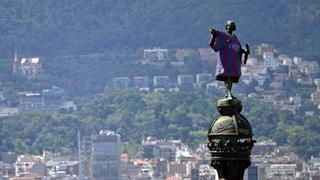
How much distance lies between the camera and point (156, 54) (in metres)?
188

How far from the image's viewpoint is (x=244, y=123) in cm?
1052

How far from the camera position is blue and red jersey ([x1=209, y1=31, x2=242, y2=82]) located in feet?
35.1

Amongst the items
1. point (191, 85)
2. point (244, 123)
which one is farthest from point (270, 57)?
point (244, 123)

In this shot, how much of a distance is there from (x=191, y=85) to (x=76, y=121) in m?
24.5

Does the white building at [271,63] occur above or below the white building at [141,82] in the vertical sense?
above

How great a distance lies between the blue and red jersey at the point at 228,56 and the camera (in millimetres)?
10703

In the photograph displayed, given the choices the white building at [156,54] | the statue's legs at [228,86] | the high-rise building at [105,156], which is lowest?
the statue's legs at [228,86]

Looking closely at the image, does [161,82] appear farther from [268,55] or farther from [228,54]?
[228,54]

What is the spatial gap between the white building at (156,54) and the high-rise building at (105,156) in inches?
1838

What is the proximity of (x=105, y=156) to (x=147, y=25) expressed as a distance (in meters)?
65.3

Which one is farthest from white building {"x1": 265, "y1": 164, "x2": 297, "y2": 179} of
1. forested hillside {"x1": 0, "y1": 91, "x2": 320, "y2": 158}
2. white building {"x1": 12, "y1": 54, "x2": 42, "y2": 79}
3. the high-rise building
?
white building {"x1": 12, "y1": 54, "x2": 42, "y2": 79}

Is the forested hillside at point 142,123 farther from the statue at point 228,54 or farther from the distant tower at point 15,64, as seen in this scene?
the statue at point 228,54

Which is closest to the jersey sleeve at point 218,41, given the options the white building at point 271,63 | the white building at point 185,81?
the white building at point 185,81

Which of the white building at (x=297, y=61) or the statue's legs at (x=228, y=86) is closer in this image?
the statue's legs at (x=228, y=86)
